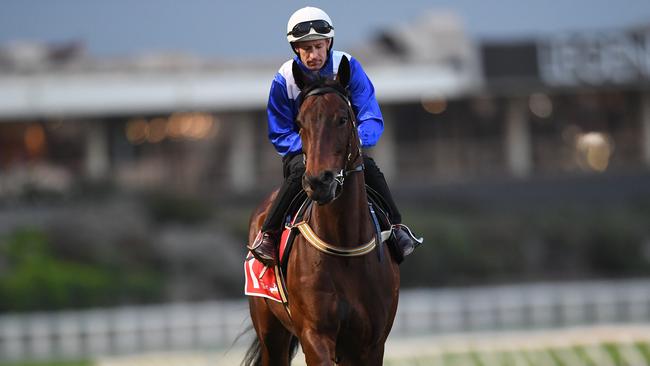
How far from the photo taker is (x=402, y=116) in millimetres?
31844

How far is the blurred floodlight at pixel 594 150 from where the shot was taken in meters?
31.2

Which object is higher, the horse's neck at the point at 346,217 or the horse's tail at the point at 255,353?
the horse's neck at the point at 346,217

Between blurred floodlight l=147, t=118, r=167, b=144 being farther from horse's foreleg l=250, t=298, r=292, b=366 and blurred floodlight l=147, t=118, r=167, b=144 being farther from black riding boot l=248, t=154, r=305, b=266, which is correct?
black riding boot l=248, t=154, r=305, b=266

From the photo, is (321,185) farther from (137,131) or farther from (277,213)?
(137,131)

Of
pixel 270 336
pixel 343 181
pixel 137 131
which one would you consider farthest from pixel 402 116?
pixel 343 181

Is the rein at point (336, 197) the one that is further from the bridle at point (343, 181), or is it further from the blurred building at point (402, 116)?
the blurred building at point (402, 116)

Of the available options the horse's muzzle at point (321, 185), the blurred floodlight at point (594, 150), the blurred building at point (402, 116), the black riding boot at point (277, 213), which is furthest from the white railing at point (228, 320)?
the horse's muzzle at point (321, 185)

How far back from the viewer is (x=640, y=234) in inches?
1067

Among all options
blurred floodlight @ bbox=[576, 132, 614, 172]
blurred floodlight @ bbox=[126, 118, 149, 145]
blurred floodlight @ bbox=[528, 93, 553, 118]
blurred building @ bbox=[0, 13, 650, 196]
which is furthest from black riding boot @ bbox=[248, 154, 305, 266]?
blurred floodlight @ bbox=[528, 93, 553, 118]

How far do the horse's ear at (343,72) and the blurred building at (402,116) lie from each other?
23.6 metres

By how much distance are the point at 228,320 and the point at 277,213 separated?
13.9m

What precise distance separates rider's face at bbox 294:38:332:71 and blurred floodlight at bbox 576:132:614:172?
1017 inches

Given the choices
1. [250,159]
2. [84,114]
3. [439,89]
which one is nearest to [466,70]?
[439,89]

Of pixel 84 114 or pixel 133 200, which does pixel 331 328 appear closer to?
pixel 133 200
